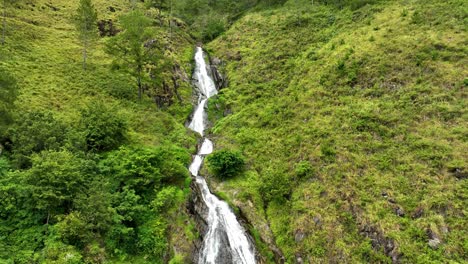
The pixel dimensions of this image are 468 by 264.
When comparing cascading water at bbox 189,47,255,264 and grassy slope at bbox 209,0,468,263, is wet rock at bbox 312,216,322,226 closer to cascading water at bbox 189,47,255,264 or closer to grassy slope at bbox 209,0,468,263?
grassy slope at bbox 209,0,468,263

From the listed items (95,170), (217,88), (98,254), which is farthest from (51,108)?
(217,88)

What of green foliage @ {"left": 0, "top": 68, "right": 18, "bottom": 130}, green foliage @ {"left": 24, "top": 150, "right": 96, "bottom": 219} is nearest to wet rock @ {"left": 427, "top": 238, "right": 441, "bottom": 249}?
green foliage @ {"left": 24, "top": 150, "right": 96, "bottom": 219}

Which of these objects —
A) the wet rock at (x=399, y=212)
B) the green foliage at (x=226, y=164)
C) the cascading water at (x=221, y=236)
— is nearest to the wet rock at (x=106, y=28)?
the cascading water at (x=221, y=236)

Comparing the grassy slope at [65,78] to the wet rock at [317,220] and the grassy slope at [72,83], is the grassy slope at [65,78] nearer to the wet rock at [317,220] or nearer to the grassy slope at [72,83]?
the grassy slope at [72,83]

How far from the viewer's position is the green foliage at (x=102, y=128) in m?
26.3

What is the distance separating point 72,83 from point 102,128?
1458 cm

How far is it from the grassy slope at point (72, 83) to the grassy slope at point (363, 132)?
6.19m

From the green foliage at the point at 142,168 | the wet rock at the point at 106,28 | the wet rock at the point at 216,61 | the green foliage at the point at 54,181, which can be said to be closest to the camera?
the green foliage at the point at 54,181

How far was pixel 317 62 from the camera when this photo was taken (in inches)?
1529

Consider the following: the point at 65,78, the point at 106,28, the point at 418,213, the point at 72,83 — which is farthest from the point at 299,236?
the point at 106,28

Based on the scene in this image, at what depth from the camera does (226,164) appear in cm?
2888

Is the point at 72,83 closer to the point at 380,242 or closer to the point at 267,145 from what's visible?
the point at 267,145

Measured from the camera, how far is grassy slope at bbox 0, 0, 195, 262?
31547mm

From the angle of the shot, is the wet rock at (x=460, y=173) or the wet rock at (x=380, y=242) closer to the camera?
the wet rock at (x=380, y=242)
